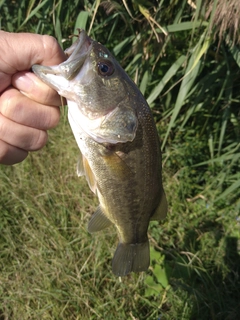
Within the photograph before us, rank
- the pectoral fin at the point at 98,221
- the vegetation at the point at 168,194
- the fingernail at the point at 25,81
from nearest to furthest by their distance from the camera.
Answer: the fingernail at the point at 25,81 < the pectoral fin at the point at 98,221 < the vegetation at the point at 168,194

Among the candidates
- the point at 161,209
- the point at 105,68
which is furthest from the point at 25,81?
the point at 161,209

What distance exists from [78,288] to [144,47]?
180 cm

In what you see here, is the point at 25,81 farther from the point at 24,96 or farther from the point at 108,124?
the point at 108,124

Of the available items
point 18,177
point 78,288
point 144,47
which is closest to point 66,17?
point 144,47

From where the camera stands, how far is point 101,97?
1.33 meters

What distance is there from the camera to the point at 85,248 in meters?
2.60

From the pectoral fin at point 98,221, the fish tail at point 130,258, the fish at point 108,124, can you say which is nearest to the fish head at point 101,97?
the fish at point 108,124

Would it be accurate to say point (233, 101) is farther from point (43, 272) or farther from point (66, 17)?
point (43, 272)

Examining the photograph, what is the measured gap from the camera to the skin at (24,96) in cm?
126

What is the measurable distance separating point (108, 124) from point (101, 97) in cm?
11

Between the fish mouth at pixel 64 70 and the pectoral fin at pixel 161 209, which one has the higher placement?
the fish mouth at pixel 64 70

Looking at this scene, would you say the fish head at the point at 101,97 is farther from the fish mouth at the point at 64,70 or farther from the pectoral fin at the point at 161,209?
the pectoral fin at the point at 161,209

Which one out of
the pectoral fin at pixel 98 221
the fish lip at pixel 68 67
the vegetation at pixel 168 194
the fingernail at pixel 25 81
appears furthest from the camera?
the vegetation at pixel 168 194

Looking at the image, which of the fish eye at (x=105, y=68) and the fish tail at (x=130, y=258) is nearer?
the fish eye at (x=105, y=68)
